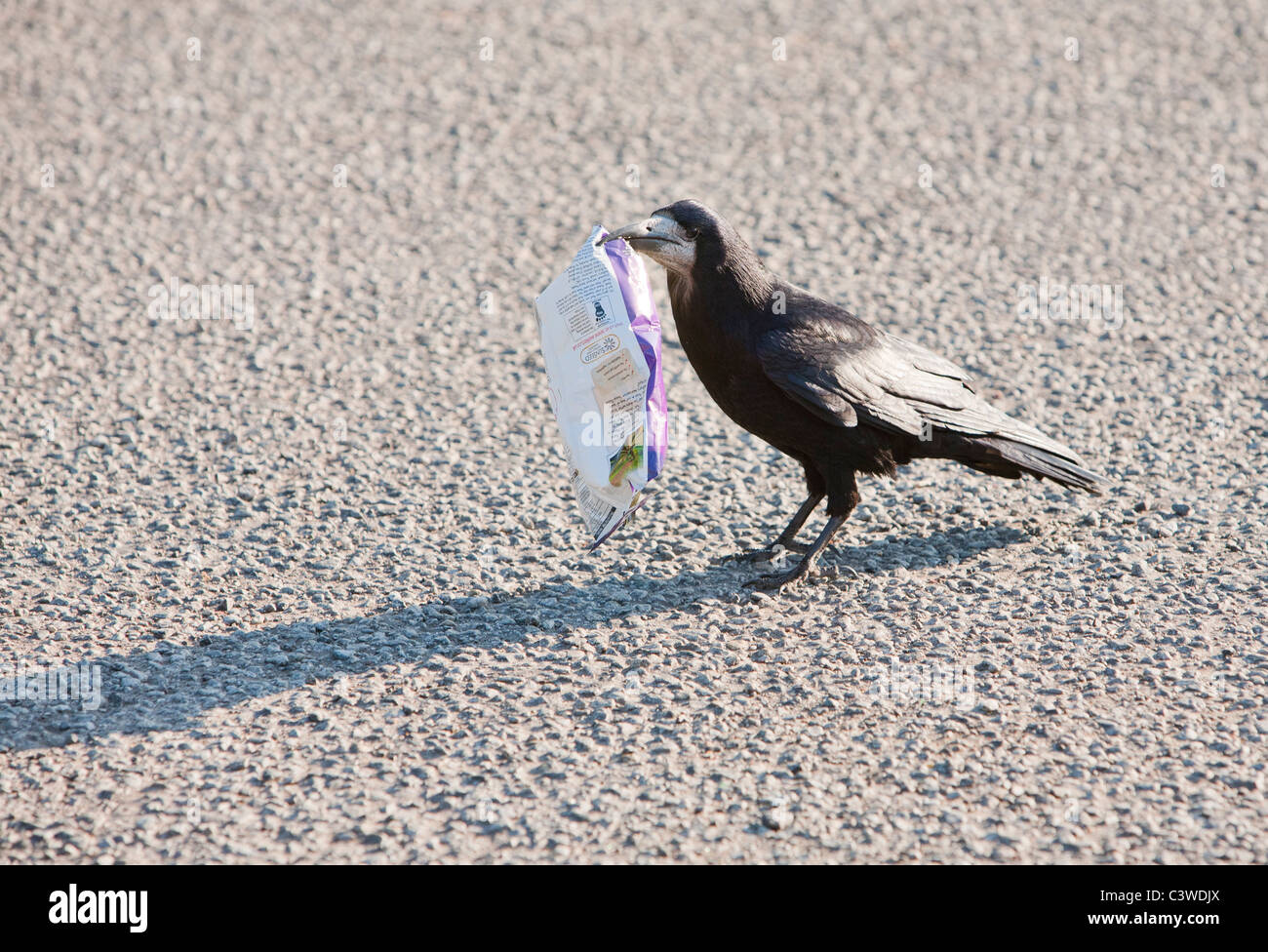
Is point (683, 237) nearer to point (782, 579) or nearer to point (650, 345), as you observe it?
point (650, 345)

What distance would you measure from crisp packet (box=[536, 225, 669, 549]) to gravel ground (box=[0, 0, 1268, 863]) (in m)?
0.62

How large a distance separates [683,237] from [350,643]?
183 centimetres

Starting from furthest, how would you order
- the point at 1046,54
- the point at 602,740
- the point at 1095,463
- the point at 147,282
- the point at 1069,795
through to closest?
the point at 1046,54 < the point at 147,282 < the point at 1095,463 < the point at 602,740 < the point at 1069,795

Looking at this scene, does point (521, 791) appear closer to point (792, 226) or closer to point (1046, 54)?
point (792, 226)

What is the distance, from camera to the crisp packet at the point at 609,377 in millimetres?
4176

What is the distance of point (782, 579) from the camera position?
15.6 feet

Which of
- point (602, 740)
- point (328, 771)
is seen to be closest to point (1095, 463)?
point (602, 740)

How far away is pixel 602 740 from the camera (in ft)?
12.7

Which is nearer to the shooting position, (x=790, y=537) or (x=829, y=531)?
(x=829, y=531)

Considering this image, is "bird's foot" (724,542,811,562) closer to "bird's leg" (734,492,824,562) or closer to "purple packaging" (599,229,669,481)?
"bird's leg" (734,492,824,562)

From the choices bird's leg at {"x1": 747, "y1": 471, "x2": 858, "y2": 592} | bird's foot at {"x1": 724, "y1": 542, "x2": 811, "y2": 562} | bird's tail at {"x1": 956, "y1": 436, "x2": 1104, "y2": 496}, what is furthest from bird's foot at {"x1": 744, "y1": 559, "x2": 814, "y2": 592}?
bird's tail at {"x1": 956, "y1": 436, "x2": 1104, "y2": 496}

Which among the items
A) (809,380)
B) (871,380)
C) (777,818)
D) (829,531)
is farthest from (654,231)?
(777,818)
